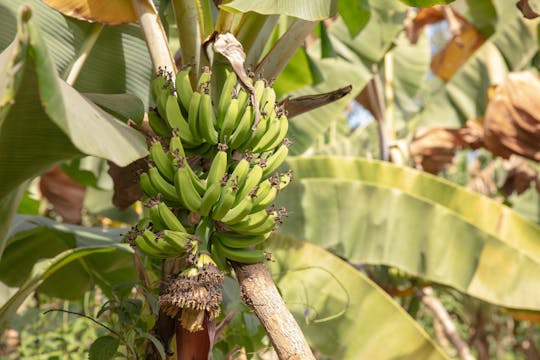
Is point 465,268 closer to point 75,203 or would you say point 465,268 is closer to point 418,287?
point 418,287

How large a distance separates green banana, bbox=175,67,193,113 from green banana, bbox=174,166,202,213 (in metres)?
0.20

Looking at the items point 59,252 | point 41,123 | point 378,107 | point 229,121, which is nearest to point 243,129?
point 229,121

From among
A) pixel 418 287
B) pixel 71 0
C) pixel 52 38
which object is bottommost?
pixel 418 287

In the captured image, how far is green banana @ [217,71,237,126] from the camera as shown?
5.18 feet

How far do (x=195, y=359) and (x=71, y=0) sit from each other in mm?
1006

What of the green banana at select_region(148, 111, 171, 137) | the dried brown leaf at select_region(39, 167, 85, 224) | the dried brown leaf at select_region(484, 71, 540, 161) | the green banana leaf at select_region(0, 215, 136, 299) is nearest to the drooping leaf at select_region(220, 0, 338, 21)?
the green banana at select_region(148, 111, 171, 137)

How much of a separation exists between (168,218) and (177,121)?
8.9 inches

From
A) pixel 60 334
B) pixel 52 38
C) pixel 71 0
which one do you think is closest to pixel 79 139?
pixel 71 0

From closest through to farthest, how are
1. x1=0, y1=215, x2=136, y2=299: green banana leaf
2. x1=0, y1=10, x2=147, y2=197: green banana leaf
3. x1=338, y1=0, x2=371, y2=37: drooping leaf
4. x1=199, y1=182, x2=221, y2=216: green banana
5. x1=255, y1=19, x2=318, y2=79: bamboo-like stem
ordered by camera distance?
x1=0, y1=10, x2=147, y2=197: green banana leaf → x1=199, y1=182, x2=221, y2=216: green banana → x1=255, y1=19, x2=318, y2=79: bamboo-like stem → x1=338, y1=0, x2=371, y2=37: drooping leaf → x1=0, y1=215, x2=136, y2=299: green banana leaf

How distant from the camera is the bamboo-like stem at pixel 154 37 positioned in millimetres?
1708

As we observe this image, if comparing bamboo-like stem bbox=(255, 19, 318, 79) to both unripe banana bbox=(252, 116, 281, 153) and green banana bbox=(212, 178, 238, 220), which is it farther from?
green banana bbox=(212, 178, 238, 220)

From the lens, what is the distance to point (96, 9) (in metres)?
1.90

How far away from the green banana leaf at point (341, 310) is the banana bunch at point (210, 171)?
1.72 ft

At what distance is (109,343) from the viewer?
1703mm
